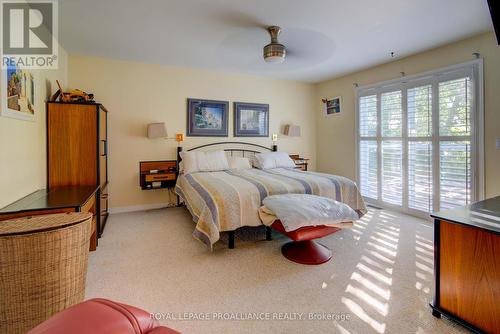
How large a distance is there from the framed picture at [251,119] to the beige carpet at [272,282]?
241cm

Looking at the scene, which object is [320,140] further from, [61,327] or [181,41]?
[61,327]

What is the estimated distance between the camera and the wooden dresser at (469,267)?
1367 mm

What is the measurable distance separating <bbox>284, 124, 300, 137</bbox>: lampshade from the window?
1231 mm

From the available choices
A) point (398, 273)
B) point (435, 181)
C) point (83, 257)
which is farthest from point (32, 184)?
point (435, 181)

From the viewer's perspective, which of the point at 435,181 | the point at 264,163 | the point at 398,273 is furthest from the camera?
the point at 264,163

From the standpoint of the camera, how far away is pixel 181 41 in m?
3.32

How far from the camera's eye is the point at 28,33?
2.52 metres

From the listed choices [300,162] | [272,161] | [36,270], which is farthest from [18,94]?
[300,162]

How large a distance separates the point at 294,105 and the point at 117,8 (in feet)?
12.5

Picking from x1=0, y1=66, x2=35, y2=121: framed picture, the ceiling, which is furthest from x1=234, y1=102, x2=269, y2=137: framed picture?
x1=0, y1=66, x2=35, y2=121: framed picture

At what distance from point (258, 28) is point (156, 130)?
2.31m

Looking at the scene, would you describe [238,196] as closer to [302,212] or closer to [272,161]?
[302,212]

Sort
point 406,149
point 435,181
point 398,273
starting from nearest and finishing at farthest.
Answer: point 398,273 → point 435,181 → point 406,149

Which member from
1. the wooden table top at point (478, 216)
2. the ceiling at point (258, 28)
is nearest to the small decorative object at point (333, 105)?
the ceiling at point (258, 28)
